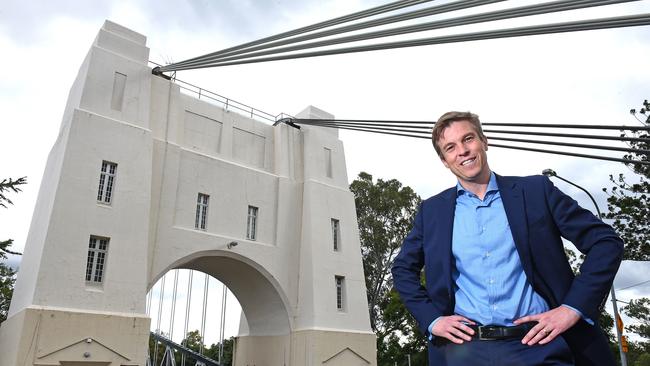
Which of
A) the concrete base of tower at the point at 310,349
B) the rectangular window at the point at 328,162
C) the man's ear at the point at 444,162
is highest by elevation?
the rectangular window at the point at 328,162

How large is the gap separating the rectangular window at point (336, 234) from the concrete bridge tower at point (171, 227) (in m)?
0.06

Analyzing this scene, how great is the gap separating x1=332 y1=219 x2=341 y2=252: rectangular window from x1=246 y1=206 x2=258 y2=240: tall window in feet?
12.0

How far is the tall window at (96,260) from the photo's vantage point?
50.0 ft

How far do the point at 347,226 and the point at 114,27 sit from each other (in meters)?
12.2

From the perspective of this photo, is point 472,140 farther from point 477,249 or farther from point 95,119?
point 95,119

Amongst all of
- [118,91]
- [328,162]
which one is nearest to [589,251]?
[118,91]

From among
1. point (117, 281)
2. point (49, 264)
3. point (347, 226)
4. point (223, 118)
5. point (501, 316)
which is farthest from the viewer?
point (347, 226)

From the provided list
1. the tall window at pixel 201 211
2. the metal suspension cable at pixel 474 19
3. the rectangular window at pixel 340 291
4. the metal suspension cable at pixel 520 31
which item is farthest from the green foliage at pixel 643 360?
the metal suspension cable at pixel 520 31

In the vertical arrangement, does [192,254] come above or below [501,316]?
above

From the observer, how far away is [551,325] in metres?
2.03

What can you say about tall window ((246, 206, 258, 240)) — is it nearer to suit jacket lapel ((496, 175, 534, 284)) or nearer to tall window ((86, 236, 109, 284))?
tall window ((86, 236, 109, 284))

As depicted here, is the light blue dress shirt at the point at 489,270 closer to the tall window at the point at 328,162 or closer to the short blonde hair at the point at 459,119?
the short blonde hair at the point at 459,119

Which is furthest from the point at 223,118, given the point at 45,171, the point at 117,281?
the point at 117,281

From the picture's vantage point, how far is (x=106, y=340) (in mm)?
14547
